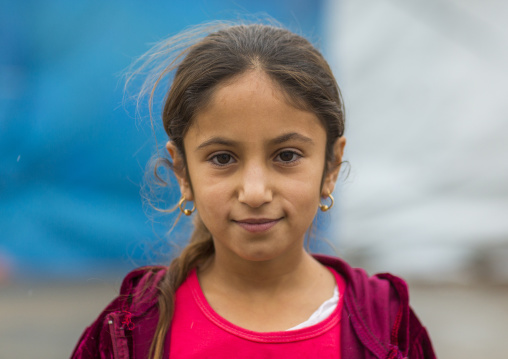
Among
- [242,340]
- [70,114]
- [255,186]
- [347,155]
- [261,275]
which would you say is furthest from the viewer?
[347,155]

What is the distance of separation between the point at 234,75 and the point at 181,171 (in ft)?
1.05

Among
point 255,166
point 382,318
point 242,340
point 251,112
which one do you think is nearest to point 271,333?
point 242,340

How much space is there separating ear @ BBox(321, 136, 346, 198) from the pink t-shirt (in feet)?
1.01

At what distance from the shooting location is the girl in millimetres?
1539

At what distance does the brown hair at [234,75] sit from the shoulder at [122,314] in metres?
0.03

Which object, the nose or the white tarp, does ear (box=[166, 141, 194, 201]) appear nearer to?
the nose

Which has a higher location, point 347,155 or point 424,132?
point 424,132

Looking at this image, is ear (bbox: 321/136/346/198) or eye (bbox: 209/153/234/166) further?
ear (bbox: 321/136/346/198)

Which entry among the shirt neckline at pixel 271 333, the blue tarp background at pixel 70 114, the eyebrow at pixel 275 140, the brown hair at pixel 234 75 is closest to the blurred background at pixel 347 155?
the blue tarp background at pixel 70 114

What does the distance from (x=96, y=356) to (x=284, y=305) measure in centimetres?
50

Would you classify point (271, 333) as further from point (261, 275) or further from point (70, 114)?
point (70, 114)

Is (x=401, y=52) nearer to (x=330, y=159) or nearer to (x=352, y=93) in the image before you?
(x=352, y=93)

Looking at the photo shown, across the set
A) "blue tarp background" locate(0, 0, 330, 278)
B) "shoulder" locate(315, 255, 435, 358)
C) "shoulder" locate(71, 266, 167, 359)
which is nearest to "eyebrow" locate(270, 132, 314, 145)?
"shoulder" locate(315, 255, 435, 358)

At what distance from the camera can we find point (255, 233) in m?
1.55
